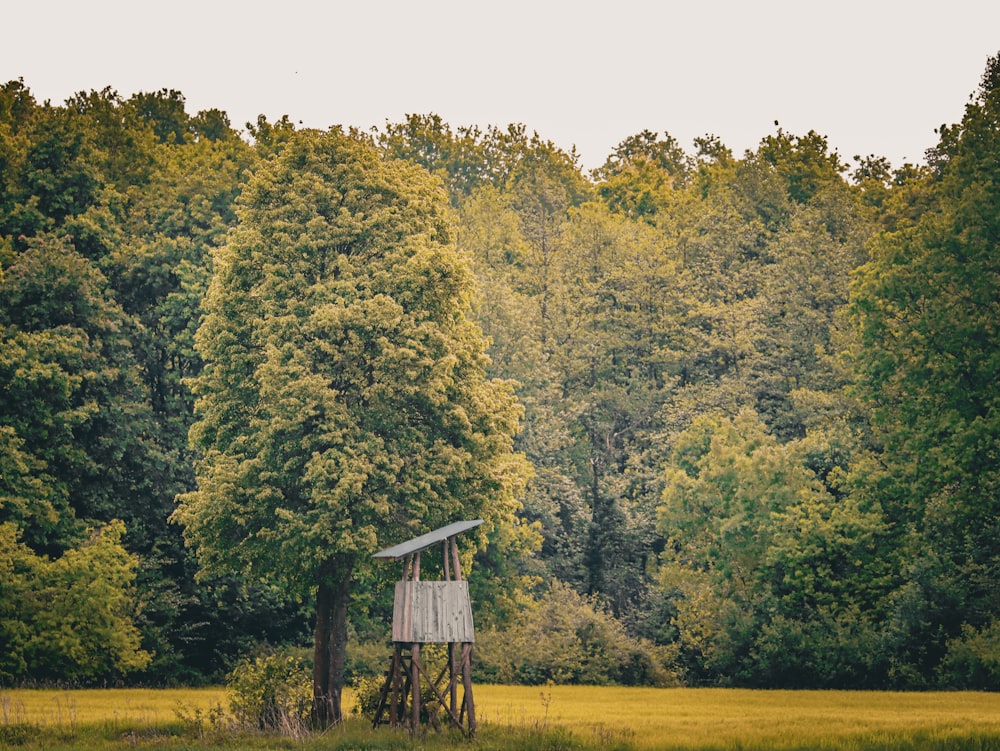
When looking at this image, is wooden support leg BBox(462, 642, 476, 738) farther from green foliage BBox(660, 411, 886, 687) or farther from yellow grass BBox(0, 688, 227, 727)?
green foliage BBox(660, 411, 886, 687)

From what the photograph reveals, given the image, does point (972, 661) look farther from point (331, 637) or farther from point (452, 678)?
point (452, 678)

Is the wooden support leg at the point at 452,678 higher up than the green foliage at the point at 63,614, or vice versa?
the green foliage at the point at 63,614

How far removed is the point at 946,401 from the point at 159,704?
92.9 feet

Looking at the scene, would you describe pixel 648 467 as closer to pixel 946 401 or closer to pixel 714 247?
pixel 714 247

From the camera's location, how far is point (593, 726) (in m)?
34.0

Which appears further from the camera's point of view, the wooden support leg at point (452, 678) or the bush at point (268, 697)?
the bush at point (268, 697)

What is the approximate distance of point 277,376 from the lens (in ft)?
124

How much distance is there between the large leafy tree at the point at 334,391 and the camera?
123ft

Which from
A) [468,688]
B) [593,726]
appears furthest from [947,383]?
[468,688]

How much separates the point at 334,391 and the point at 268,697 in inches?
319

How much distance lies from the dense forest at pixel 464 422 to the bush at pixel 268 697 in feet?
10.9

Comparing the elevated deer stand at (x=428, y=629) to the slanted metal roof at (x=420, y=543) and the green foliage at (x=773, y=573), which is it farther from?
the green foliage at (x=773, y=573)

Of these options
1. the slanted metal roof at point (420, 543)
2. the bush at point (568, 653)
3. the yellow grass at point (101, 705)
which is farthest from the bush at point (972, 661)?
the yellow grass at point (101, 705)

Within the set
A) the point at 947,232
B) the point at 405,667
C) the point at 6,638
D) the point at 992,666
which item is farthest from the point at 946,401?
the point at 6,638
